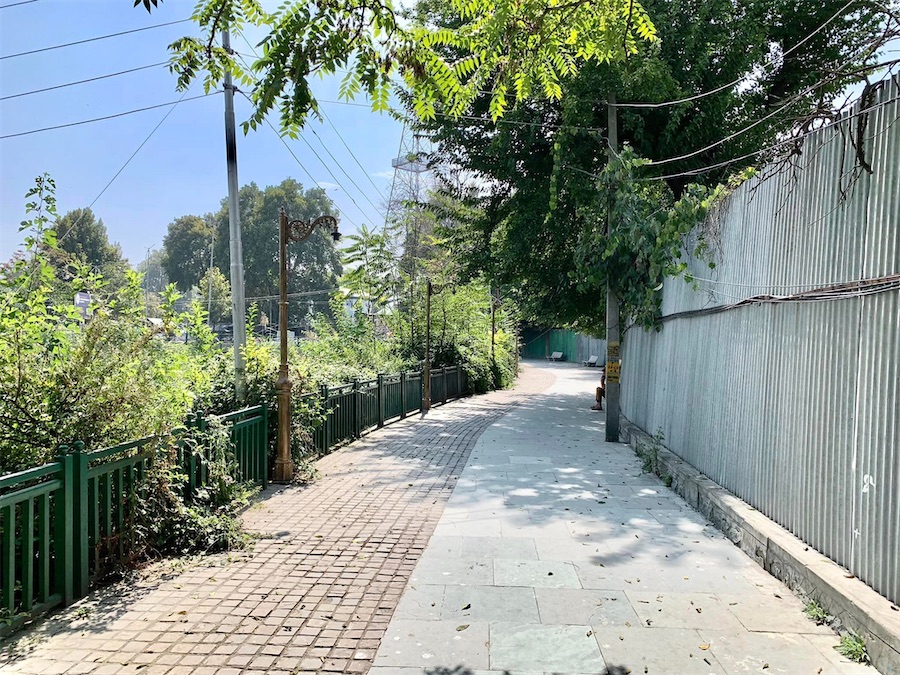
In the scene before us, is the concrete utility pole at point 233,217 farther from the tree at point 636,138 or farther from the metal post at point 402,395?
the metal post at point 402,395

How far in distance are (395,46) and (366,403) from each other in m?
8.99

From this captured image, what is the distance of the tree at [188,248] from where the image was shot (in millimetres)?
A: 69625

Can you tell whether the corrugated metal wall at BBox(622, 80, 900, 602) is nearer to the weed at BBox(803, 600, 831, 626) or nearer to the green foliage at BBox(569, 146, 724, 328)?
the weed at BBox(803, 600, 831, 626)

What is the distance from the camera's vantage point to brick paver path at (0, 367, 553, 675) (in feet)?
10.6

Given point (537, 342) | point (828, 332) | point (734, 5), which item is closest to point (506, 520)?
point (828, 332)

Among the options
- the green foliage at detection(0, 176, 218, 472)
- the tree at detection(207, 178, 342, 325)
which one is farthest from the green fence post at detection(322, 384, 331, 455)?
the tree at detection(207, 178, 342, 325)

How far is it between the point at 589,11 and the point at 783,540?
164 inches

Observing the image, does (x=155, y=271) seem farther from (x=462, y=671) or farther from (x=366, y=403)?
(x=462, y=671)

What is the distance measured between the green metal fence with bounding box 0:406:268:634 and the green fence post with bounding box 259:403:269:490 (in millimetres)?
2443

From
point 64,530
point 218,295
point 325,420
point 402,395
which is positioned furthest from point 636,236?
point 218,295

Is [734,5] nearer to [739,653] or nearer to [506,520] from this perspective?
[506,520]

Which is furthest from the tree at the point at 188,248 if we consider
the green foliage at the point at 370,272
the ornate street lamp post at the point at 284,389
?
the ornate street lamp post at the point at 284,389

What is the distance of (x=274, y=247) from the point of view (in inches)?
2431

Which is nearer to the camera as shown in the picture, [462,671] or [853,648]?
[462,671]
